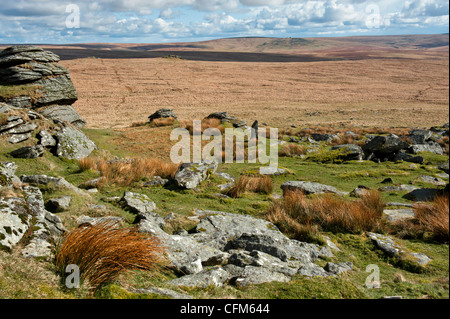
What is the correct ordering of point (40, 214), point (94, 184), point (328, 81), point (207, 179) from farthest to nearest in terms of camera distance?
point (328, 81) < point (207, 179) < point (94, 184) < point (40, 214)

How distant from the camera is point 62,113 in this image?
1841cm

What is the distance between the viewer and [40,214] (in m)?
5.28

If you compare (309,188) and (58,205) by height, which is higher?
(58,205)

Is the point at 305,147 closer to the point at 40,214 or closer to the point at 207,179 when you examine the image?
the point at 207,179

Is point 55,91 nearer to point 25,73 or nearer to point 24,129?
point 25,73

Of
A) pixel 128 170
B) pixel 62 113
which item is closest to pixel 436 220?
pixel 128 170

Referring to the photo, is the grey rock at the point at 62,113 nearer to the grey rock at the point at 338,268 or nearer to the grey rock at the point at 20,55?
the grey rock at the point at 20,55

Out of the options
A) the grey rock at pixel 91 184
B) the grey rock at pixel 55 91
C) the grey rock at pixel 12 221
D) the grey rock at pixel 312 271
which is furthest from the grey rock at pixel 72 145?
the grey rock at pixel 312 271

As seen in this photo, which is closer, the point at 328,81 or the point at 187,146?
the point at 187,146

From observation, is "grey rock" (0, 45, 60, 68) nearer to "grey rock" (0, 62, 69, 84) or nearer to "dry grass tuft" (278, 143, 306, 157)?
"grey rock" (0, 62, 69, 84)

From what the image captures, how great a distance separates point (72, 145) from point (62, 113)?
5.93 m
